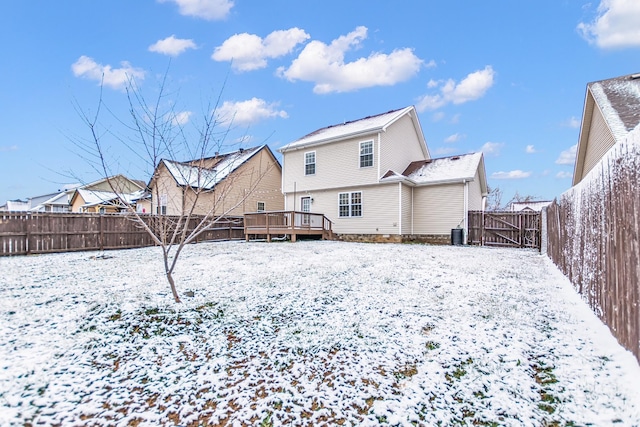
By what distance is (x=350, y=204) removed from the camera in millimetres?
15211

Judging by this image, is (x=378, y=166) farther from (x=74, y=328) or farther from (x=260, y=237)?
(x=74, y=328)

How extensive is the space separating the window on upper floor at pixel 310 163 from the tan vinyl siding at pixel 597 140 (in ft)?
38.0

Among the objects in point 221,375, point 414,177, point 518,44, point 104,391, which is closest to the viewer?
point 104,391

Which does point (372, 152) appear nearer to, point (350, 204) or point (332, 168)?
point (332, 168)

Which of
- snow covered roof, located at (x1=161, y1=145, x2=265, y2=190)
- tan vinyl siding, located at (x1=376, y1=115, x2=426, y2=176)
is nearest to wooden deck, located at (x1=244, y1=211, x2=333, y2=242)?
snow covered roof, located at (x1=161, y1=145, x2=265, y2=190)

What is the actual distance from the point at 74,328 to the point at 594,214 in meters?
6.14

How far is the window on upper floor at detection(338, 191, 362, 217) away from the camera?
49.1ft

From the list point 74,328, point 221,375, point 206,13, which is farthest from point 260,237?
point 221,375

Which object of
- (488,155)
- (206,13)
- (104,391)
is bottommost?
(104,391)

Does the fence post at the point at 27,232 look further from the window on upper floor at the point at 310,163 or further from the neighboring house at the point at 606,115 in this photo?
the neighboring house at the point at 606,115

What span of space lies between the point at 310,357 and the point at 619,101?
12001 mm

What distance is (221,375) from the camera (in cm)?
250

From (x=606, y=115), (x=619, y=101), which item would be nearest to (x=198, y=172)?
(x=606, y=115)

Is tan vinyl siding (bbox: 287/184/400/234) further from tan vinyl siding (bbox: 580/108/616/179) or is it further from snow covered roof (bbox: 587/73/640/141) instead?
snow covered roof (bbox: 587/73/640/141)
